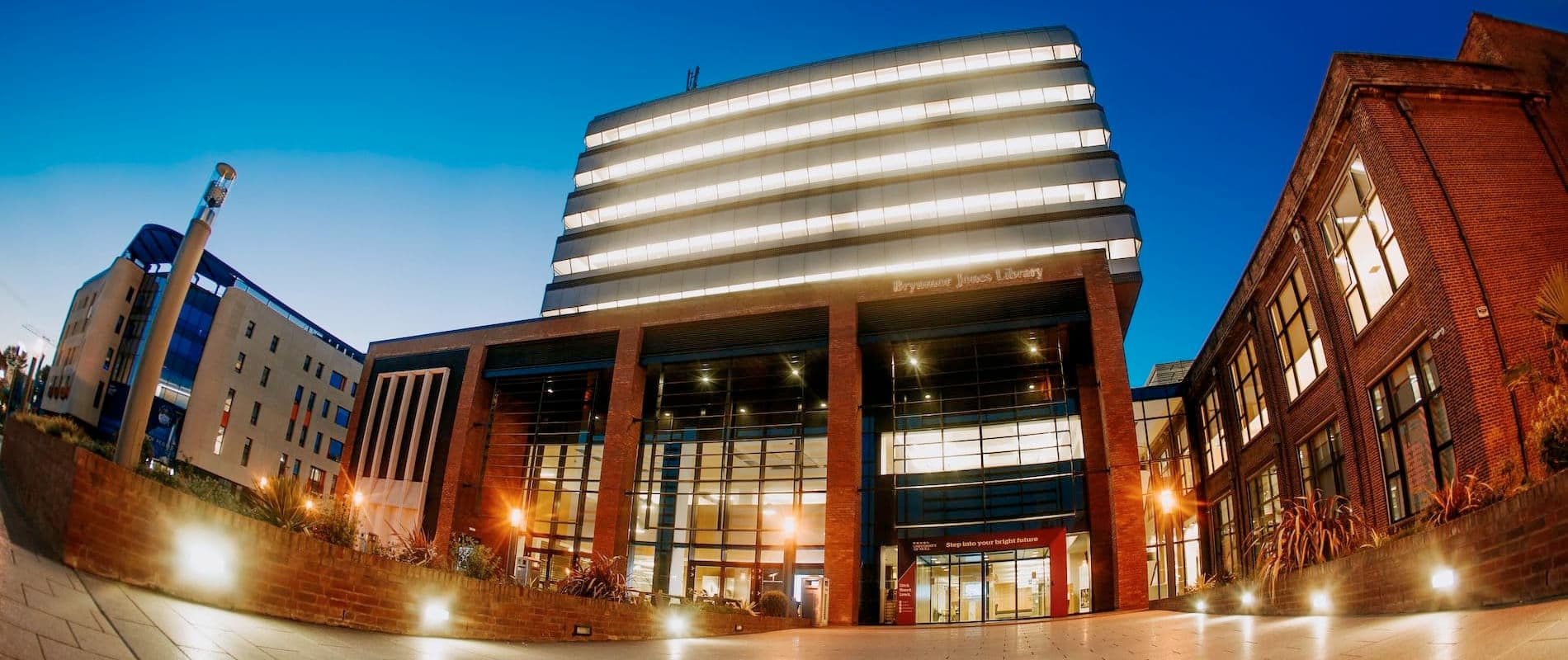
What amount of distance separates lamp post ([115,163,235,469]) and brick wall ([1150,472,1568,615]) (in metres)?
15.1

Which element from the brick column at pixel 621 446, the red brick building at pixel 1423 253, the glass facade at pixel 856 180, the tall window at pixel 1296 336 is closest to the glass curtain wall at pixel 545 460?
the brick column at pixel 621 446

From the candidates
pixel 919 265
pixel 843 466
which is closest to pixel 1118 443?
pixel 843 466

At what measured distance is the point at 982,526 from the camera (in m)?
30.1

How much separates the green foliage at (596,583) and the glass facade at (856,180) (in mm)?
23721

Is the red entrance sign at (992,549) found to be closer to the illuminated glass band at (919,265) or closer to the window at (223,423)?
the illuminated glass band at (919,265)

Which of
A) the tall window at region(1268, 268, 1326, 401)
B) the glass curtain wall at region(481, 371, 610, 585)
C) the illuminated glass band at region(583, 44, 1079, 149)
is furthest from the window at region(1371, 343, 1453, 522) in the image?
the illuminated glass band at region(583, 44, 1079, 149)

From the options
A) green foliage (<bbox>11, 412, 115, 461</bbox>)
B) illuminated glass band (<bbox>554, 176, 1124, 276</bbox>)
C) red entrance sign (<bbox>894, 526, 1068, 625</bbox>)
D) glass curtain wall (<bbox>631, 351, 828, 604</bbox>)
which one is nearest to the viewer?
green foliage (<bbox>11, 412, 115, 461</bbox>)

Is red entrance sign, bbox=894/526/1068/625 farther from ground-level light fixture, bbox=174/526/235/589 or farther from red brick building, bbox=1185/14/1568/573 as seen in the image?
ground-level light fixture, bbox=174/526/235/589

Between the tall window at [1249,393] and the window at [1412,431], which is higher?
the tall window at [1249,393]

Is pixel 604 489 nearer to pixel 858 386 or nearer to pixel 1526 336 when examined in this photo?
pixel 858 386

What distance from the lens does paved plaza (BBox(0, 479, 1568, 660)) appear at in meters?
5.53

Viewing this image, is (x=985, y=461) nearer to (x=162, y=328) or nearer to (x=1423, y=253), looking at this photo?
(x=1423, y=253)

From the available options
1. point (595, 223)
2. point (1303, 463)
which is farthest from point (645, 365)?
point (1303, 463)

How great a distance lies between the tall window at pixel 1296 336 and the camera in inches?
803
